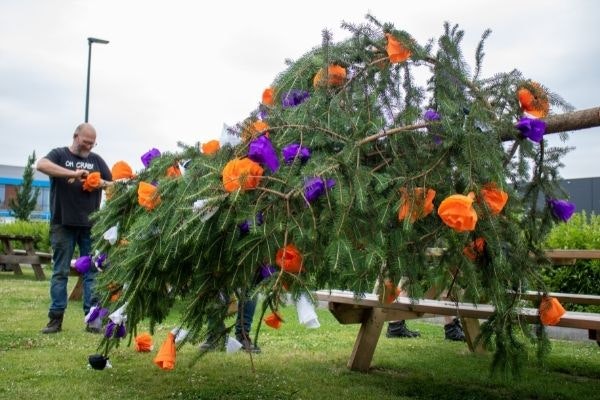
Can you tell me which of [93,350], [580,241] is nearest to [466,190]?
[93,350]

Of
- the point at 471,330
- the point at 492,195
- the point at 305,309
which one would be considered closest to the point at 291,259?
the point at 305,309

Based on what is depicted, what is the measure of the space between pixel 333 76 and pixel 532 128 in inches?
38.7

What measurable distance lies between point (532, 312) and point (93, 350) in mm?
3366

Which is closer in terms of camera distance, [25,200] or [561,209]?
[561,209]

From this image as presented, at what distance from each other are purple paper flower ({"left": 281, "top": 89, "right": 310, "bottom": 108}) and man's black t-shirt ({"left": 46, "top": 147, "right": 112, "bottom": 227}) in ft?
11.6

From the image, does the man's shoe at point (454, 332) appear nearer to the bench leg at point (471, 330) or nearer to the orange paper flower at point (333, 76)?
the bench leg at point (471, 330)

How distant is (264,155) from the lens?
9.20ft

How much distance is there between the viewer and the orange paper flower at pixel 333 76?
10.2ft

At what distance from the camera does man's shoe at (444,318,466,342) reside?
21.7ft

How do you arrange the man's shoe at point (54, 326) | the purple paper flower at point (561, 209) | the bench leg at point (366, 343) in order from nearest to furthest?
the purple paper flower at point (561, 209) → the bench leg at point (366, 343) → the man's shoe at point (54, 326)

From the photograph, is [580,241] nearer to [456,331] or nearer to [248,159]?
[456,331]

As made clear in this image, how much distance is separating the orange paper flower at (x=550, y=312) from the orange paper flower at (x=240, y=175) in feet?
5.70

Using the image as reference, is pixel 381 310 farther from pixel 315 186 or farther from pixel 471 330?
pixel 315 186

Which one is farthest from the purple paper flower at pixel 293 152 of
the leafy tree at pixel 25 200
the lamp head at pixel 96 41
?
the leafy tree at pixel 25 200
